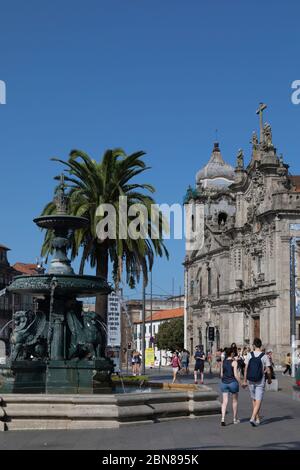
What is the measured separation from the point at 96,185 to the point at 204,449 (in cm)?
1961

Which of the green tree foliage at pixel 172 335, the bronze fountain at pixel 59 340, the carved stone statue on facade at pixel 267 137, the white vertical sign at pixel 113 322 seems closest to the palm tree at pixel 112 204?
the white vertical sign at pixel 113 322

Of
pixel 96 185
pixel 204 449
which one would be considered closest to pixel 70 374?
pixel 204 449

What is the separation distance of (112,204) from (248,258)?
132 feet

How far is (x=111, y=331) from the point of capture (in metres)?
28.3

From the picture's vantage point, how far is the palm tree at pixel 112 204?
29109 mm

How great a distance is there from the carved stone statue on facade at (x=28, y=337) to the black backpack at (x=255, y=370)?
408 centimetres

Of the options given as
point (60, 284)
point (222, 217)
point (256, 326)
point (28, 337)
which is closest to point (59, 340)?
point (28, 337)

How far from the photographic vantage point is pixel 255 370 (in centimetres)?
1483

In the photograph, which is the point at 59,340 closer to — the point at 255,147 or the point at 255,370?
the point at 255,370

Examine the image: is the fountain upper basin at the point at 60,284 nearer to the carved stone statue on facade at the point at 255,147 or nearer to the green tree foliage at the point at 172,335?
the carved stone statue on facade at the point at 255,147

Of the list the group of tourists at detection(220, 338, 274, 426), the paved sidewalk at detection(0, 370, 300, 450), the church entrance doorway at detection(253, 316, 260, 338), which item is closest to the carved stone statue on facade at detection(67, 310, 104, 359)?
the paved sidewalk at detection(0, 370, 300, 450)

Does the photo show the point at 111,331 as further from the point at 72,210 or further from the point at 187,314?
the point at 187,314

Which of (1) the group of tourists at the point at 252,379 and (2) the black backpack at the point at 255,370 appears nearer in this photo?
(1) the group of tourists at the point at 252,379

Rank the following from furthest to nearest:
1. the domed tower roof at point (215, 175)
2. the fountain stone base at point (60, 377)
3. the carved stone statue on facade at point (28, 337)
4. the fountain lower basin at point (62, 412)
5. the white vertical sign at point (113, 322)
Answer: the domed tower roof at point (215, 175) → the white vertical sign at point (113, 322) → the carved stone statue on facade at point (28, 337) → the fountain stone base at point (60, 377) → the fountain lower basin at point (62, 412)
